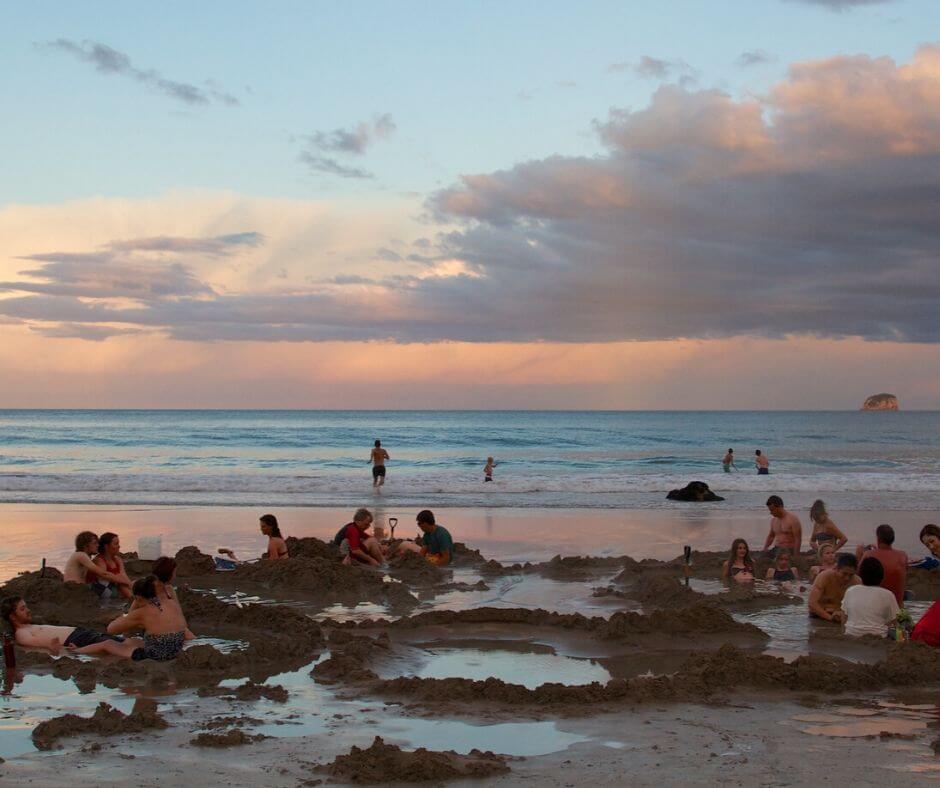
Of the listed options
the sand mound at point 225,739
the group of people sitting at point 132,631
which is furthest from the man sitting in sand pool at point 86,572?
the sand mound at point 225,739

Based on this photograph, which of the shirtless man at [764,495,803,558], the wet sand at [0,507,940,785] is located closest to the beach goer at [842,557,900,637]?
the wet sand at [0,507,940,785]

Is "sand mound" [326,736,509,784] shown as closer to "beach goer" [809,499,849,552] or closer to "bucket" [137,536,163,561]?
"bucket" [137,536,163,561]

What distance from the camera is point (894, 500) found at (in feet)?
93.0

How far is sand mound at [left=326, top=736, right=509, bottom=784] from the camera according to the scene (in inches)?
227

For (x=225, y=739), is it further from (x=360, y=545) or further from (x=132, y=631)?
(x=360, y=545)

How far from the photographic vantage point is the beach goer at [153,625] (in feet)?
29.6

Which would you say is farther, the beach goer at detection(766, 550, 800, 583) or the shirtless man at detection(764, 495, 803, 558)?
the shirtless man at detection(764, 495, 803, 558)

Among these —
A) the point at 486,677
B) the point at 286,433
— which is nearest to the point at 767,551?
the point at 486,677

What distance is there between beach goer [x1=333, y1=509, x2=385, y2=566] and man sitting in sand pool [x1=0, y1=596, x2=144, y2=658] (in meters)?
5.69

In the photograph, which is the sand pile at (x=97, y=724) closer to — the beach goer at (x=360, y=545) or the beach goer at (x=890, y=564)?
the beach goer at (x=360, y=545)

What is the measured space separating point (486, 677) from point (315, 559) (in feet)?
19.3

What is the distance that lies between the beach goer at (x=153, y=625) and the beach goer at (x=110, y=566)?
3.30m

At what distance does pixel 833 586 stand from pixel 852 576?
0.85 ft

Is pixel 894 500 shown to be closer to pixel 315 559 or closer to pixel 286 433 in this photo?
pixel 315 559
